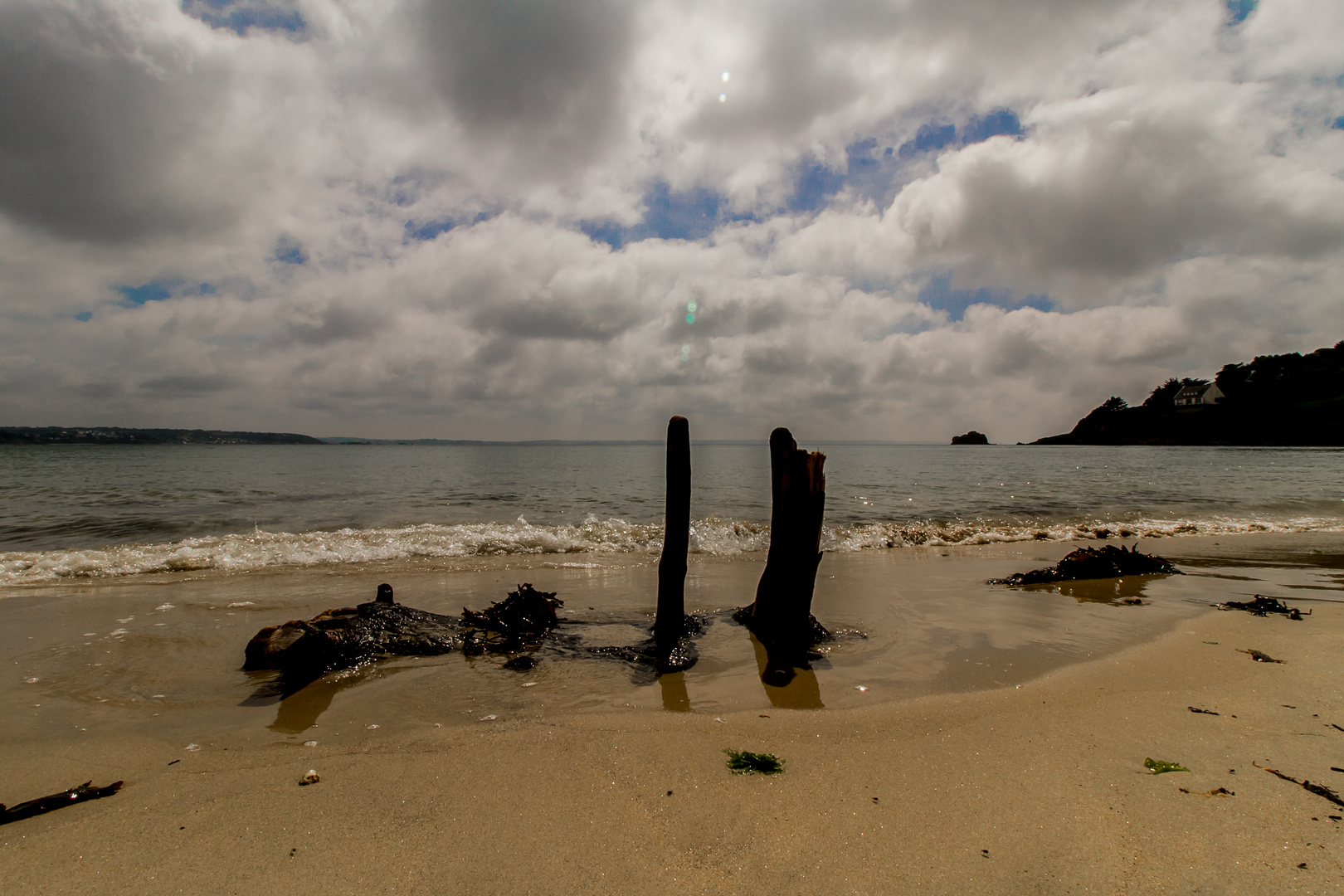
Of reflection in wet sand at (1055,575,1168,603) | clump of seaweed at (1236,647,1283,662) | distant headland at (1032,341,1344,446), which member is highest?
distant headland at (1032,341,1344,446)

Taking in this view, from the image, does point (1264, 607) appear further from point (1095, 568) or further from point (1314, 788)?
point (1314, 788)

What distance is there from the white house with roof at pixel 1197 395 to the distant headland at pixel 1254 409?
0.13 m

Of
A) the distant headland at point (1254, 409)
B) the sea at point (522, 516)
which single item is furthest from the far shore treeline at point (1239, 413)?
the sea at point (522, 516)

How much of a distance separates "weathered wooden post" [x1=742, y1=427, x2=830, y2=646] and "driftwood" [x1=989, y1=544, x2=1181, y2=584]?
18.8 feet

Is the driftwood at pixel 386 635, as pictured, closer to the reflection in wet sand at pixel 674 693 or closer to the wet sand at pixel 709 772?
the wet sand at pixel 709 772

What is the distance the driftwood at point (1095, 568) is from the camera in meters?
10.9

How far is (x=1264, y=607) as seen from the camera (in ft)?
27.1

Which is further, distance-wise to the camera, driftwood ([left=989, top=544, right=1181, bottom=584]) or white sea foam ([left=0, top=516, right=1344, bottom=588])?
white sea foam ([left=0, top=516, right=1344, bottom=588])

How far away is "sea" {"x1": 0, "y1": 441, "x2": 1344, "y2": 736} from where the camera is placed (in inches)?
213

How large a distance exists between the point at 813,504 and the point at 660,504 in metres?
19.2

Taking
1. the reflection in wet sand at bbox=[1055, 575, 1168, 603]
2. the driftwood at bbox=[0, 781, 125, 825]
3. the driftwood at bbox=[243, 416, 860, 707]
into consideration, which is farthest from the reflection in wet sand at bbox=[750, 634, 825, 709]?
the reflection in wet sand at bbox=[1055, 575, 1168, 603]

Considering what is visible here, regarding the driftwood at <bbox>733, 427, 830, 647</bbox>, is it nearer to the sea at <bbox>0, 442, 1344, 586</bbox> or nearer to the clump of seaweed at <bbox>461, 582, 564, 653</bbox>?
the sea at <bbox>0, 442, 1344, 586</bbox>

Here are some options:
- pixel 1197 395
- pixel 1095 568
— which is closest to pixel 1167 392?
pixel 1197 395

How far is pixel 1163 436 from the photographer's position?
10656cm
